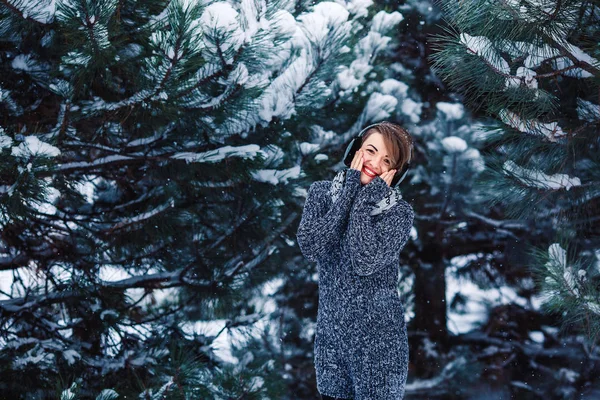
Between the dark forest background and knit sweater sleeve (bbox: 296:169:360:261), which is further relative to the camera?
the dark forest background

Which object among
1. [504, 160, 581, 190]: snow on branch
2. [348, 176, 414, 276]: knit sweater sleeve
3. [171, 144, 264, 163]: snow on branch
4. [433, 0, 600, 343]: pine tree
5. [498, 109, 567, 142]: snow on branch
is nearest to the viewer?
[348, 176, 414, 276]: knit sweater sleeve

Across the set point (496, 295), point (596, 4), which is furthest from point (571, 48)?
point (496, 295)

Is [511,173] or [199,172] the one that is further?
[199,172]

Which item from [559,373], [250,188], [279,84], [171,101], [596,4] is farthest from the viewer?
[559,373]

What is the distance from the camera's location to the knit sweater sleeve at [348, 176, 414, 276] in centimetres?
148

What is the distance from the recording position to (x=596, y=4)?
2.00 m

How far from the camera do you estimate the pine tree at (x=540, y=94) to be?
6.59 ft

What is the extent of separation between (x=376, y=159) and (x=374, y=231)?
0.72 ft

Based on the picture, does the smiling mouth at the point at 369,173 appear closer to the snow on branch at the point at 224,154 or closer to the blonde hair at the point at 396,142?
the blonde hair at the point at 396,142

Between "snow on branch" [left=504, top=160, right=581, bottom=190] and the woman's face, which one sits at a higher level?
"snow on branch" [left=504, top=160, right=581, bottom=190]

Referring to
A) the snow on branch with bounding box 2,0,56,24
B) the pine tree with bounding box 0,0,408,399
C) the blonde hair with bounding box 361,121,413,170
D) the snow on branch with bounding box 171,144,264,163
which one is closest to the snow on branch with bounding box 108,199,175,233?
the pine tree with bounding box 0,0,408,399

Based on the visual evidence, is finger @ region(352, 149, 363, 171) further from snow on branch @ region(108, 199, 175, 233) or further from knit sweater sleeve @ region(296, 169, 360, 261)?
snow on branch @ region(108, 199, 175, 233)

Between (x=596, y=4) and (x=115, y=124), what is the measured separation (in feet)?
6.91

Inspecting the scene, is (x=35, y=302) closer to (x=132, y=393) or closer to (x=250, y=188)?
(x=132, y=393)
